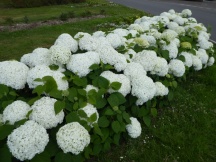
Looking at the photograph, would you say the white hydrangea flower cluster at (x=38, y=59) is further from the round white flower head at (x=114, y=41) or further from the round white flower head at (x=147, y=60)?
the round white flower head at (x=147, y=60)

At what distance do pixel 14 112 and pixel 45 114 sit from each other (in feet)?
0.97

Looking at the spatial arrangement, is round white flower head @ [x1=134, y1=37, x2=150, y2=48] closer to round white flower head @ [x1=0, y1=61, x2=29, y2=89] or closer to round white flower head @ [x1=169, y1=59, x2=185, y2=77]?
round white flower head @ [x1=169, y1=59, x2=185, y2=77]

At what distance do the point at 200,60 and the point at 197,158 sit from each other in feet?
8.30

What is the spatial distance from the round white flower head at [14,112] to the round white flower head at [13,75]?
1.20 feet

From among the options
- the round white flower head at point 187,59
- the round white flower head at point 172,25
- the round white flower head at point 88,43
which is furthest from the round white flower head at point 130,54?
the round white flower head at point 172,25

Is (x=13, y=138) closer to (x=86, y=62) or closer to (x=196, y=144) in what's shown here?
(x=86, y=62)

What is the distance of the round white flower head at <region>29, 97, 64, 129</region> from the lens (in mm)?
2588

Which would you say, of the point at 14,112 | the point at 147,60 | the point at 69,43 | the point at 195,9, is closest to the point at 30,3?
the point at 195,9

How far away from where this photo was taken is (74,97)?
287 cm

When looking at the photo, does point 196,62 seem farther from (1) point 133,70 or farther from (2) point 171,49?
(1) point 133,70

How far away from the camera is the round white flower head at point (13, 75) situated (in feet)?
9.73

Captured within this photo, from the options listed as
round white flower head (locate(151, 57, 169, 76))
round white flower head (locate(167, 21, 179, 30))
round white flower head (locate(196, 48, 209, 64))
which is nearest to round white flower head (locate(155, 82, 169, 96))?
round white flower head (locate(151, 57, 169, 76))

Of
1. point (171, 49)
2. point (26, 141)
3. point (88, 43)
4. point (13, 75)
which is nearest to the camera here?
point (26, 141)

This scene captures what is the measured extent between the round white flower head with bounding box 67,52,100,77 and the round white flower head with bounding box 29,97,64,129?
1.96ft
